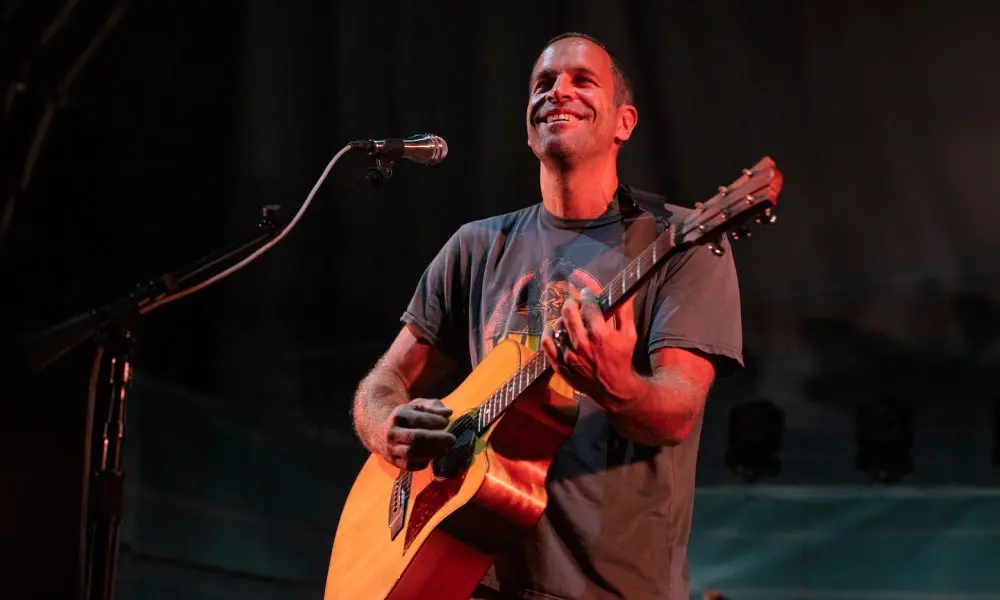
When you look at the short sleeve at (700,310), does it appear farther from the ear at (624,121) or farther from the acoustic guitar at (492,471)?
the ear at (624,121)

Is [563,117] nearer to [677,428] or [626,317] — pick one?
[626,317]

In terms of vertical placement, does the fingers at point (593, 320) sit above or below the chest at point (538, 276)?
below

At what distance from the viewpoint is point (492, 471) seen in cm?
210

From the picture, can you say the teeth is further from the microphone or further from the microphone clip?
the microphone clip

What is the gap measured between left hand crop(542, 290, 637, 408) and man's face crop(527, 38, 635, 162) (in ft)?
2.37

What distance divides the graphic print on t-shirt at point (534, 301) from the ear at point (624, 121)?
1.48 ft

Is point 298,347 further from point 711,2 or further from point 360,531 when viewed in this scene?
point 711,2

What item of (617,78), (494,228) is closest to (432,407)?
(494,228)

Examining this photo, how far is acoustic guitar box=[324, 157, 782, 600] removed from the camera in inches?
78.9

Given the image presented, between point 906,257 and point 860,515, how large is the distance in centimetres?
91

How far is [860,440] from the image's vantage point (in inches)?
135

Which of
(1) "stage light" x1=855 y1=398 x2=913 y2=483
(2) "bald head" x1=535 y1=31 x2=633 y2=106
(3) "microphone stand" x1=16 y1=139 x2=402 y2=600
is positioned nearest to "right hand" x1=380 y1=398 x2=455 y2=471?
(3) "microphone stand" x1=16 y1=139 x2=402 y2=600

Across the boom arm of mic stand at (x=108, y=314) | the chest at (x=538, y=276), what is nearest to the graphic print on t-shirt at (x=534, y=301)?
the chest at (x=538, y=276)

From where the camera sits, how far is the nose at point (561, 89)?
2.62 meters
